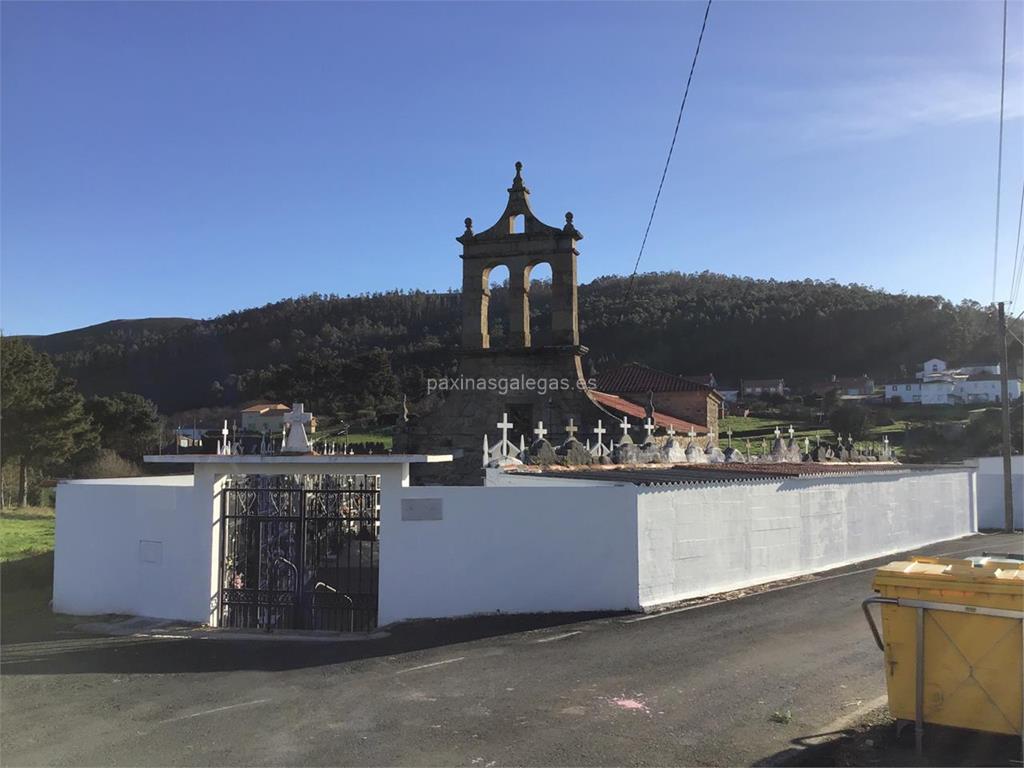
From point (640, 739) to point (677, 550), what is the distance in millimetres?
4969

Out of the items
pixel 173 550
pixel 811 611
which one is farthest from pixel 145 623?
pixel 811 611

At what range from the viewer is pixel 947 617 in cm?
508

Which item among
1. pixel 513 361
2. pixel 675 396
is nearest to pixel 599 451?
pixel 513 361

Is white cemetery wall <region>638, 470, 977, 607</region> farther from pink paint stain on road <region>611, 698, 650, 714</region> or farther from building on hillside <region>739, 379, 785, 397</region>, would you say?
building on hillside <region>739, 379, 785, 397</region>

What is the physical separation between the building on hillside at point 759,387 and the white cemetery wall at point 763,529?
2539 inches

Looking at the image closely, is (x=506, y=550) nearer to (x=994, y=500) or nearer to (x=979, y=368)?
(x=994, y=500)

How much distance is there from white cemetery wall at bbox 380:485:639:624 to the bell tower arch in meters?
9.81

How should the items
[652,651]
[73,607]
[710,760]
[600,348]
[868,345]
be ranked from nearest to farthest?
1. [710,760]
2. [652,651]
3. [73,607]
4. [600,348]
5. [868,345]

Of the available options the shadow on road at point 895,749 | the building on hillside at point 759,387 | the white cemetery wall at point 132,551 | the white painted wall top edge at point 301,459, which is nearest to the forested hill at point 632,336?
the building on hillside at point 759,387

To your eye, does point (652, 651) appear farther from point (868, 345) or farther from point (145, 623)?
point (868, 345)

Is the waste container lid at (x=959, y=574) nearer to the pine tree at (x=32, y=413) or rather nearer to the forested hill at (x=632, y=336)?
the pine tree at (x=32, y=413)

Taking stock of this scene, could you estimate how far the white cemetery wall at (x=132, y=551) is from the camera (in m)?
9.77

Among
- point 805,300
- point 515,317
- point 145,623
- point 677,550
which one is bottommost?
point 145,623

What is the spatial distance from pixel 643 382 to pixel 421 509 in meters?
23.6
